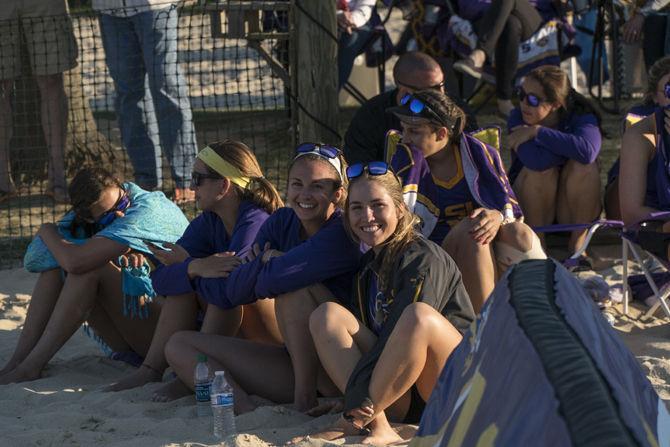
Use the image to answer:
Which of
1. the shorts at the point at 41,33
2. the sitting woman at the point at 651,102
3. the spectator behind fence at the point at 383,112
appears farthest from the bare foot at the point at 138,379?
the shorts at the point at 41,33

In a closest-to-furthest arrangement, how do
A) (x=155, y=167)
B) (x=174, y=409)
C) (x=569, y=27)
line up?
(x=174, y=409)
(x=155, y=167)
(x=569, y=27)

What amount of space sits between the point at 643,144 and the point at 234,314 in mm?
2081

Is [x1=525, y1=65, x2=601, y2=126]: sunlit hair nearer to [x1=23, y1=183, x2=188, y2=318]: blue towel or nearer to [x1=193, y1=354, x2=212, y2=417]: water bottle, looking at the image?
[x1=23, y1=183, x2=188, y2=318]: blue towel

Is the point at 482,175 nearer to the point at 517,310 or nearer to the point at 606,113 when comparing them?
the point at 517,310

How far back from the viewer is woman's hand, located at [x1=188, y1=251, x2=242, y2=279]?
4508 millimetres

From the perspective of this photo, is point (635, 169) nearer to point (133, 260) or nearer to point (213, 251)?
point (213, 251)

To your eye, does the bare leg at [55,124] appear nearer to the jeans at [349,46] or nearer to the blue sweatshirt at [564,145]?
the jeans at [349,46]

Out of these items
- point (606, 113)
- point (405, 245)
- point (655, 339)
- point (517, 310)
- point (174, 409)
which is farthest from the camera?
point (606, 113)

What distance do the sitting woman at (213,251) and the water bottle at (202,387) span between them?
0.80ft

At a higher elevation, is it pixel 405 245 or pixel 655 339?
pixel 405 245

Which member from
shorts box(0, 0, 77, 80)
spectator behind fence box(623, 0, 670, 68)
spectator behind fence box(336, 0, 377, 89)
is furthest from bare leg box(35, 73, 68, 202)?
spectator behind fence box(623, 0, 670, 68)

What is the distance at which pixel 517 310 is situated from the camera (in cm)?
185

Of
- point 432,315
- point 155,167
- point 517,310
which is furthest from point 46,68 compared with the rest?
point 517,310

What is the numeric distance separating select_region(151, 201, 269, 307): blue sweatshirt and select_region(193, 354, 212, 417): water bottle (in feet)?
0.86
